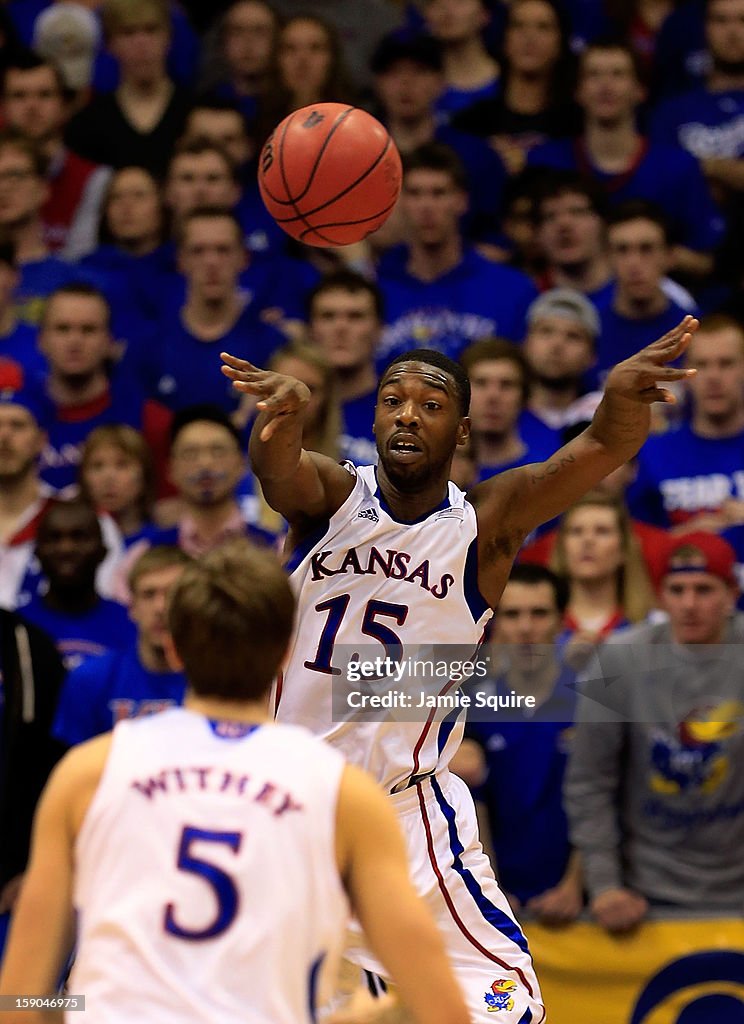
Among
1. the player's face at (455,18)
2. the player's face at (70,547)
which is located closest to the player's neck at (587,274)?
the player's face at (455,18)

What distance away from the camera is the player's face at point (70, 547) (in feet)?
27.0

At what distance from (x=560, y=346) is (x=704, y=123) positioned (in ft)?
9.41

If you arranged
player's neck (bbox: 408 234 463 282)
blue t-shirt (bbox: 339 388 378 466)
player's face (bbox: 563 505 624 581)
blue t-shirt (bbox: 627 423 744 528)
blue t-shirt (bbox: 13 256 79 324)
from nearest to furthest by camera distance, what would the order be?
player's face (bbox: 563 505 624 581) → blue t-shirt (bbox: 627 423 744 528) → blue t-shirt (bbox: 339 388 378 466) → player's neck (bbox: 408 234 463 282) → blue t-shirt (bbox: 13 256 79 324)

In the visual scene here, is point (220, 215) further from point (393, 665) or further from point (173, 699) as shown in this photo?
point (393, 665)

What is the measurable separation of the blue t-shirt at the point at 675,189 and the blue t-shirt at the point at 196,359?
242 centimetres

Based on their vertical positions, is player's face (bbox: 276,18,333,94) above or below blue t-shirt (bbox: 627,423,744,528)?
above

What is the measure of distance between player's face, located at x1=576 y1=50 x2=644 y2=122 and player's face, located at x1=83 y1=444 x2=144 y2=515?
3916mm

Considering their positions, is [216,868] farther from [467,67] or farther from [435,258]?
[467,67]

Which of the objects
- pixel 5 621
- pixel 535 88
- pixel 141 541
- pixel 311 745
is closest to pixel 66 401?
pixel 141 541

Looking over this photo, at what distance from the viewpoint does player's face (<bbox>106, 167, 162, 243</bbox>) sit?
10.6 meters

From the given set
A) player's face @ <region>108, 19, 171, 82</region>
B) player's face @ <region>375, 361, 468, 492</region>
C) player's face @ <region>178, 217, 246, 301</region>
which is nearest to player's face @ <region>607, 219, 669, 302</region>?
player's face @ <region>178, 217, 246, 301</region>

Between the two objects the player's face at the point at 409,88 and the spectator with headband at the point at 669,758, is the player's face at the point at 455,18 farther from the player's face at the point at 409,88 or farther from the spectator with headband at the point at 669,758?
the spectator with headband at the point at 669,758

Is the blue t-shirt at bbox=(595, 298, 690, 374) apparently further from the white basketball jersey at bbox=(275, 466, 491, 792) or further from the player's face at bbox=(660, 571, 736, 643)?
the white basketball jersey at bbox=(275, 466, 491, 792)

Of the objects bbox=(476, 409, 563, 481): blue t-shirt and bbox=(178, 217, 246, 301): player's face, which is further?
bbox=(178, 217, 246, 301): player's face
